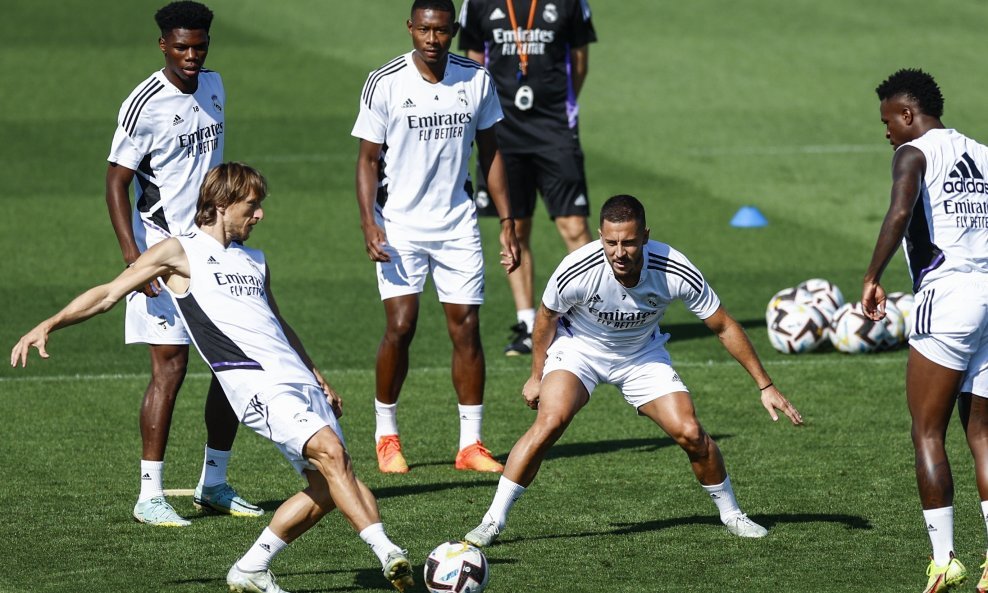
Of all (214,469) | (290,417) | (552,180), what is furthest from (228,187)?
(552,180)

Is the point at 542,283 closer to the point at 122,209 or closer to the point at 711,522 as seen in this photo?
the point at 711,522

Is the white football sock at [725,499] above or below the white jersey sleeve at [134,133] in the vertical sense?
below

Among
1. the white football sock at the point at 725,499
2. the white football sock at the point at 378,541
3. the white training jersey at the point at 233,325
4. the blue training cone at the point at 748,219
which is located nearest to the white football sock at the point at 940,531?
the white football sock at the point at 725,499

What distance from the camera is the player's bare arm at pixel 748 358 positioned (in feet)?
24.2

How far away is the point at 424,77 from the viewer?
930 centimetres

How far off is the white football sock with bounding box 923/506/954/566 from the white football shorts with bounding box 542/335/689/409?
4.88 feet

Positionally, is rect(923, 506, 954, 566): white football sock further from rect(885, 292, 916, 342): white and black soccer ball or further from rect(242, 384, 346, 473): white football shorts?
rect(885, 292, 916, 342): white and black soccer ball

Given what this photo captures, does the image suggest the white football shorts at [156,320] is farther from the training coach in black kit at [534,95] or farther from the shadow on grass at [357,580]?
the training coach in black kit at [534,95]

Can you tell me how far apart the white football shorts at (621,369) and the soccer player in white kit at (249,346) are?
56.3 inches

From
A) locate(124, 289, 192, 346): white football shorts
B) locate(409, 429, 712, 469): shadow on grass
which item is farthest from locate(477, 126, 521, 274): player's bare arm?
locate(124, 289, 192, 346): white football shorts

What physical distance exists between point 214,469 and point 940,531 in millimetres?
3776

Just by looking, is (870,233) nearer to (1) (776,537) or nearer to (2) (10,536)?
(1) (776,537)

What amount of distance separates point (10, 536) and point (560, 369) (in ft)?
9.53

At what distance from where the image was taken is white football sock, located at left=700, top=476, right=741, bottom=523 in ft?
25.6
